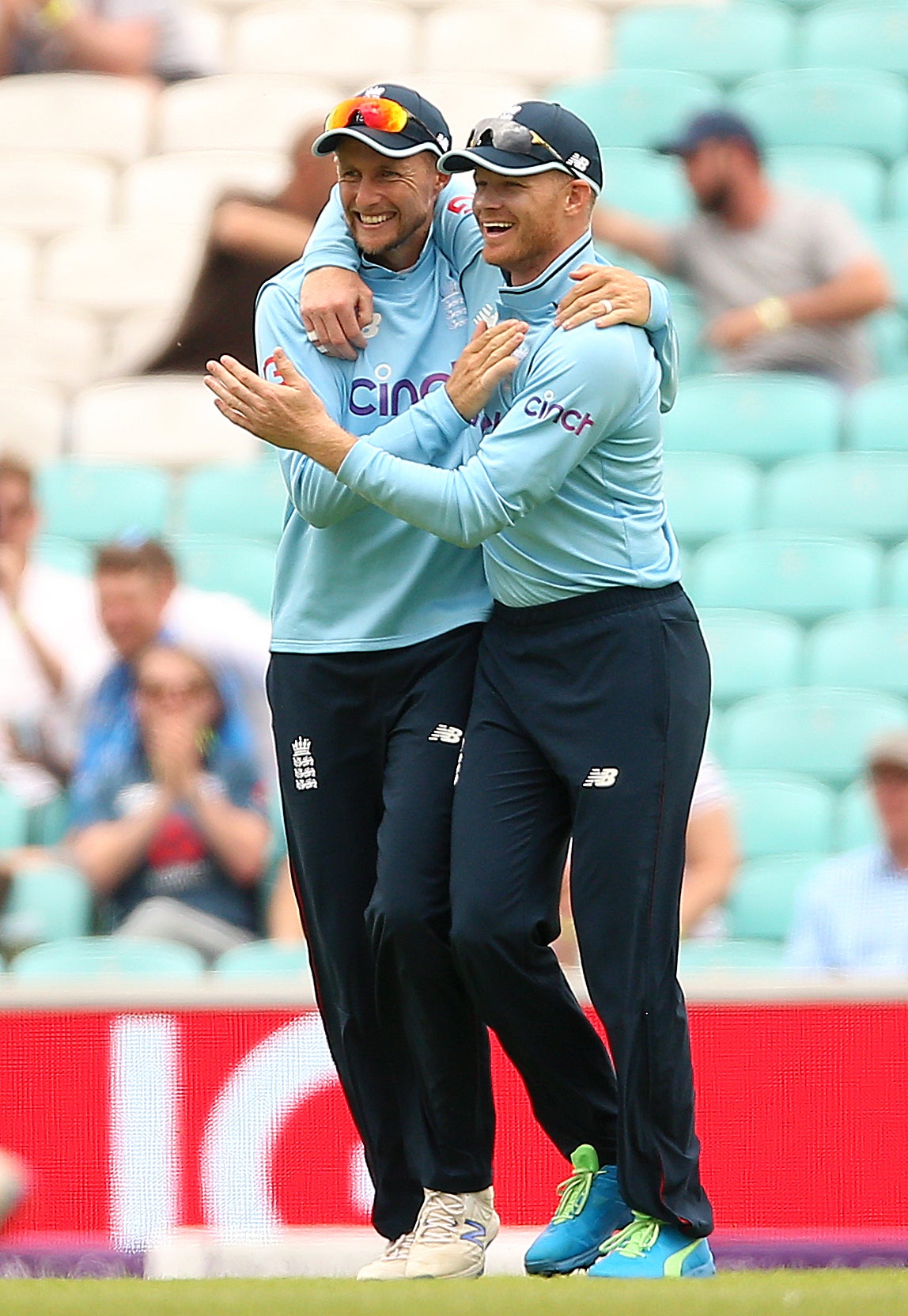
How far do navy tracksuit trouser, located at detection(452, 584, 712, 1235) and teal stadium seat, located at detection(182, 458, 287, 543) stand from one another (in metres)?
3.53

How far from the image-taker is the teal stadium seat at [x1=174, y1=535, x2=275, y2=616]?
6461 mm

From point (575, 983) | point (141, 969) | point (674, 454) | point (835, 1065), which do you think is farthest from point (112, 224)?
point (835, 1065)

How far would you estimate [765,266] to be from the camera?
22.9 feet

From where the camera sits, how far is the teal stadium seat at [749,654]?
6363 mm

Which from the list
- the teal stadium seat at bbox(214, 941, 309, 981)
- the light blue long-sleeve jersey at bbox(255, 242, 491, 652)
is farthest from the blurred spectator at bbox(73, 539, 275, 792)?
the light blue long-sleeve jersey at bbox(255, 242, 491, 652)

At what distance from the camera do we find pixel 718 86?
8.17 m

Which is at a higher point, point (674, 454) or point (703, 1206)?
point (674, 454)

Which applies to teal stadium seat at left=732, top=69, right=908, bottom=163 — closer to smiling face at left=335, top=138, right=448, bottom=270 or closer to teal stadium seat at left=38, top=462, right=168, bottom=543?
teal stadium seat at left=38, top=462, right=168, bottom=543

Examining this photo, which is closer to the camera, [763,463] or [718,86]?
[763,463]

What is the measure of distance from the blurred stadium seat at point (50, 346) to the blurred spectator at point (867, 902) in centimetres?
331

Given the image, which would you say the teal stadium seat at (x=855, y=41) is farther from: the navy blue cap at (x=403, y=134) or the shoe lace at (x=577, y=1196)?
the shoe lace at (x=577, y=1196)

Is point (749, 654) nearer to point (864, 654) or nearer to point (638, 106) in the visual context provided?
point (864, 654)

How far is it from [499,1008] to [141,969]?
2335 millimetres

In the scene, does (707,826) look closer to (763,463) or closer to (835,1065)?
(835,1065)
